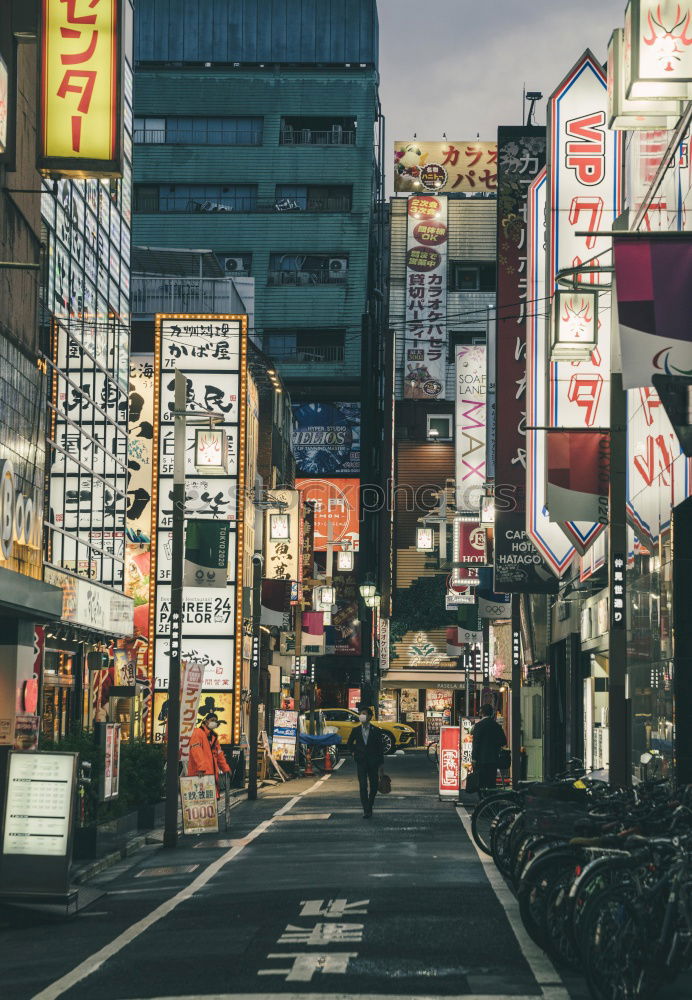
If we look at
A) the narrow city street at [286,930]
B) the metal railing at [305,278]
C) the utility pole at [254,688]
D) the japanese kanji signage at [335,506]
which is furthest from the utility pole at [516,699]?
the metal railing at [305,278]

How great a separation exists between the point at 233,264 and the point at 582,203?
6785 centimetres

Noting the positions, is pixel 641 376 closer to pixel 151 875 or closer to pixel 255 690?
pixel 151 875

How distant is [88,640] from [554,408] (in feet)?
48.5

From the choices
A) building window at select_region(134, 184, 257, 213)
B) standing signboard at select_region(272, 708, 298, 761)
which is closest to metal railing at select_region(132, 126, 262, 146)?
building window at select_region(134, 184, 257, 213)

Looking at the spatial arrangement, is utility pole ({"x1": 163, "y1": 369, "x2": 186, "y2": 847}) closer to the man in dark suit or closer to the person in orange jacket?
the person in orange jacket

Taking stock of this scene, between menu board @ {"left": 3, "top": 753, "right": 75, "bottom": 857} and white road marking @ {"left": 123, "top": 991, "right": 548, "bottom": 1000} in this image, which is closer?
white road marking @ {"left": 123, "top": 991, "right": 548, "bottom": 1000}

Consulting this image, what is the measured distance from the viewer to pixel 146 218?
9369 cm

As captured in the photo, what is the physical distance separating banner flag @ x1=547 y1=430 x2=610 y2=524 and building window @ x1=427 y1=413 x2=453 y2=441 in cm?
7039

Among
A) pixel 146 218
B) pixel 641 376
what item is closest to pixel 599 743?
pixel 641 376

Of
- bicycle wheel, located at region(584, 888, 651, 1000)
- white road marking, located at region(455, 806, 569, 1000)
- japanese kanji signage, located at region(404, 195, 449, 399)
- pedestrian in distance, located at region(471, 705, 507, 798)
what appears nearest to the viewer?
bicycle wheel, located at region(584, 888, 651, 1000)

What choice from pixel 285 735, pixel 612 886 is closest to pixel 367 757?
pixel 285 735

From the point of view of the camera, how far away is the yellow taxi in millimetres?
67188

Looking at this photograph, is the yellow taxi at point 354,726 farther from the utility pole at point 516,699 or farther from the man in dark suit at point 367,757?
the man in dark suit at point 367,757

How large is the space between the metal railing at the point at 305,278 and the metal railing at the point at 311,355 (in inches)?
150
